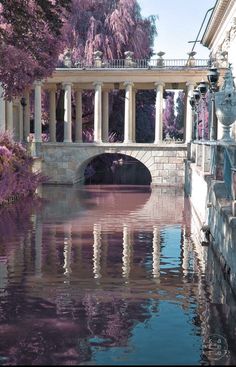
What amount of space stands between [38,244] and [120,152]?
22.6 m

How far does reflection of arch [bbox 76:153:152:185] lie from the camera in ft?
137

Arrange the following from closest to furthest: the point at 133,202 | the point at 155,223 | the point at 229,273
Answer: the point at 229,273 < the point at 155,223 < the point at 133,202

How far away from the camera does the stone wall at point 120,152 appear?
1417 inches

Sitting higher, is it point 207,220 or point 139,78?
point 139,78

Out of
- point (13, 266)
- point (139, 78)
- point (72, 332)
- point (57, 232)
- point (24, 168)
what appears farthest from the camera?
point (139, 78)

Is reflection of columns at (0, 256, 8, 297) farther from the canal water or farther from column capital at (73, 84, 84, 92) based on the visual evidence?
column capital at (73, 84, 84, 92)

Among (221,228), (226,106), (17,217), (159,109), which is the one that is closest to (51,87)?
(159,109)

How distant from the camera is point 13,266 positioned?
452 inches

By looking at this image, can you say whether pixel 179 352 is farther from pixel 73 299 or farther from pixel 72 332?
pixel 73 299

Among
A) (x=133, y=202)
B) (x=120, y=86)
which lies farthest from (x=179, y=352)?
(x=120, y=86)

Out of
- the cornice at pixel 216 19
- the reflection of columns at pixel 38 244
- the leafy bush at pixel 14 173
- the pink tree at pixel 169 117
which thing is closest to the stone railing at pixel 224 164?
the reflection of columns at pixel 38 244

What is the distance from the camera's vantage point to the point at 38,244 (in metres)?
14.0

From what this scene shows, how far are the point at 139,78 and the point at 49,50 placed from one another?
20331mm

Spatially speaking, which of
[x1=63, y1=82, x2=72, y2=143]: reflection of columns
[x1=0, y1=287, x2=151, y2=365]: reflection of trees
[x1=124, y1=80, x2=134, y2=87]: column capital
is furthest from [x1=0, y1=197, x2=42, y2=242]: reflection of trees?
[x1=124, y1=80, x2=134, y2=87]: column capital
